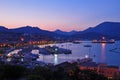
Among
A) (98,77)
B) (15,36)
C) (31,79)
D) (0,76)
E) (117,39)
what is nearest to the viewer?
(31,79)

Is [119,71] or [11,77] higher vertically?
[11,77]

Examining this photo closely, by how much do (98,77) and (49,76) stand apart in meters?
1.25

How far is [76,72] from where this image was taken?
6.61 meters

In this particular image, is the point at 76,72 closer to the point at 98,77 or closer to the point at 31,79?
the point at 98,77

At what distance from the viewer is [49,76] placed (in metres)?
5.82

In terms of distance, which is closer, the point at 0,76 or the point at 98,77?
the point at 0,76

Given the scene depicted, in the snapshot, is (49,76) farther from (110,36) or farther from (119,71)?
(110,36)

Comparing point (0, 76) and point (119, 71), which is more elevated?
point (0, 76)

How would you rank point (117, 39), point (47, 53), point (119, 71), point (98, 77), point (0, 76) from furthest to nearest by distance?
point (117, 39)
point (47, 53)
point (119, 71)
point (98, 77)
point (0, 76)

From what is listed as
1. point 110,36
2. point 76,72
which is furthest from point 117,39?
point 76,72

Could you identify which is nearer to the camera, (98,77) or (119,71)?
(98,77)

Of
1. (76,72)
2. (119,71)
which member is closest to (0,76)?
(76,72)

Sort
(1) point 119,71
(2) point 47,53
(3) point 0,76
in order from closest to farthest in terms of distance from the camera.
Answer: (3) point 0,76 < (1) point 119,71 < (2) point 47,53

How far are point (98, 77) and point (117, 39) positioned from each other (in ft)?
283
